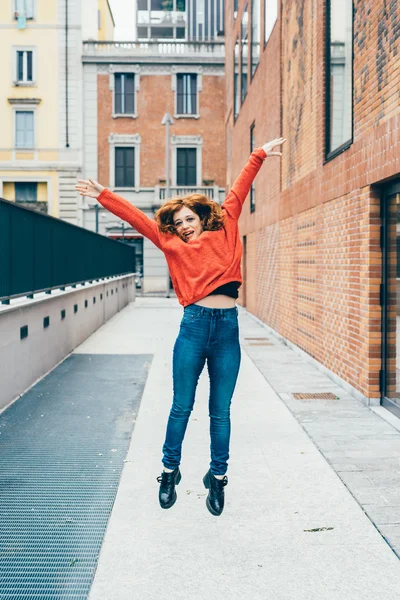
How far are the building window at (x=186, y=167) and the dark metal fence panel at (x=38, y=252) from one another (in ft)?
74.0

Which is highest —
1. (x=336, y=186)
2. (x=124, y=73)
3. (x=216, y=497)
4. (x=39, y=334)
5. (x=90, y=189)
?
(x=124, y=73)


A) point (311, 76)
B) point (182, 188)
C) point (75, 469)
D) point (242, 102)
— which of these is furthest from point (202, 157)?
point (75, 469)

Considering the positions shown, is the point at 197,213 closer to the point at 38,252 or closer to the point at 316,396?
the point at 316,396

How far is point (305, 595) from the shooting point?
11.0 ft

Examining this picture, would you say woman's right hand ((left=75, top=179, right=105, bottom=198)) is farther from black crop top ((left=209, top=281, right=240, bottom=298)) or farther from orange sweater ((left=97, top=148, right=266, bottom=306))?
black crop top ((left=209, top=281, right=240, bottom=298))

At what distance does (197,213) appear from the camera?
14.5ft

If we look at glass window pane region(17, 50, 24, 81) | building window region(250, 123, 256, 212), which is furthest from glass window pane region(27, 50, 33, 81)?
building window region(250, 123, 256, 212)

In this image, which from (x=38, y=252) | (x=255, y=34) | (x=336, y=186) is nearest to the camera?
(x=336, y=186)

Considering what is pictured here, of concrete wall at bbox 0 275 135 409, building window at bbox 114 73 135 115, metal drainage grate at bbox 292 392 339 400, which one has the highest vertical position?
building window at bbox 114 73 135 115

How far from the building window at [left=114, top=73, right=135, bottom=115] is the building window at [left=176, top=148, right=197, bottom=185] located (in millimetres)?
3569

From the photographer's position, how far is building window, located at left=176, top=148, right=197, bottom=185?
3928 centimetres

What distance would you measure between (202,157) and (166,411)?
108ft

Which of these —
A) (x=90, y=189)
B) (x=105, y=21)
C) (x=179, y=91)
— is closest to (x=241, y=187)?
(x=90, y=189)

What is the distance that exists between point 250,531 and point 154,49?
125 feet
